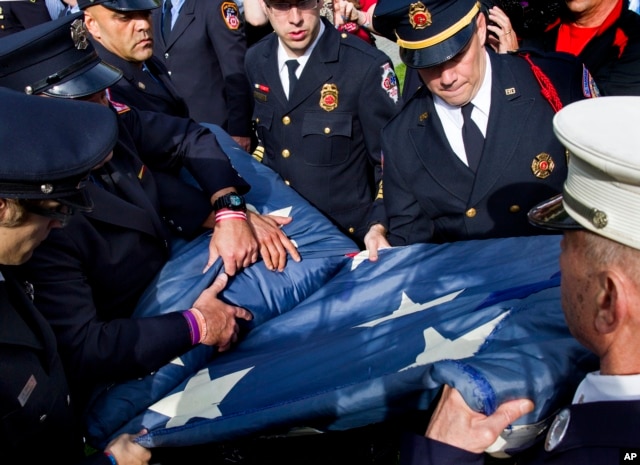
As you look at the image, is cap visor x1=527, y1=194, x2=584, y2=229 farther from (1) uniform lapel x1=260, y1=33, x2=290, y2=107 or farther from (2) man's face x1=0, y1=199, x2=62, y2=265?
(1) uniform lapel x1=260, y1=33, x2=290, y2=107

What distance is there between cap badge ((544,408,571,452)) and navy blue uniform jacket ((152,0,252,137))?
10.5 feet

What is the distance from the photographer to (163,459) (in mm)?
2088

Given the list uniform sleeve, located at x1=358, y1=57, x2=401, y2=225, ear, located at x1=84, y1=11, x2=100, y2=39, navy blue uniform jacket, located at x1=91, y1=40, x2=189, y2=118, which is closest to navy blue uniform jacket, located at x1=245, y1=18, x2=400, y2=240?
uniform sleeve, located at x1=358, y1=57, x2=401, y2=225

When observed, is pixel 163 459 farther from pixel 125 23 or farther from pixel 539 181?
pixel 125 23

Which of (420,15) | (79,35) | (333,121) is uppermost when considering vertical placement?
(79,35)

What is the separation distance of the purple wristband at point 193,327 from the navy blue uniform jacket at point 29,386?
41 centimetres

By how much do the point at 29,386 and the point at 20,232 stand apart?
422mm

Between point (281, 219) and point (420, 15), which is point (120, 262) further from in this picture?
point (420, 15)

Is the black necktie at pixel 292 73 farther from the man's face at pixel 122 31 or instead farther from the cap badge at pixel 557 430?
the cap badge at pixel 557 430

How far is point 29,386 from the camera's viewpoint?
1.85 metres

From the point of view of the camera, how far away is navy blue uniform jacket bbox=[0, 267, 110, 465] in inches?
70.9

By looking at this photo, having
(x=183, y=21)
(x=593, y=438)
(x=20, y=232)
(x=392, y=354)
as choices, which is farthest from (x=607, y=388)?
(x=183, y=21)

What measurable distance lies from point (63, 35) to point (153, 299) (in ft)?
3.20

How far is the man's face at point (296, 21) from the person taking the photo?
3.25 meters
